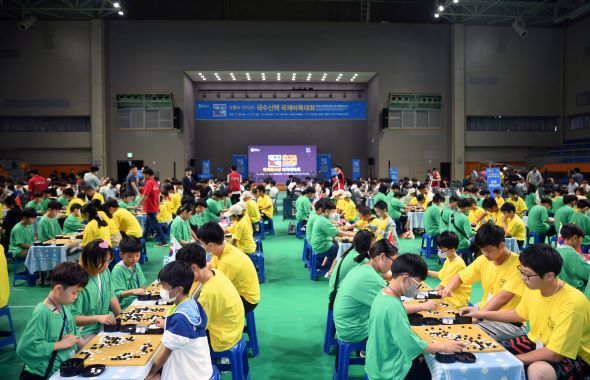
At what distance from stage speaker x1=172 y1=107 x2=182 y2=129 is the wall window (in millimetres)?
12788

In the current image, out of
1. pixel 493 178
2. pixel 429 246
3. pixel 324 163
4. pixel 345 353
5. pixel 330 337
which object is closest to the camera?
pixel 345 353

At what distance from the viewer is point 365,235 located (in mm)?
4191

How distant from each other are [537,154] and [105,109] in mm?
19378

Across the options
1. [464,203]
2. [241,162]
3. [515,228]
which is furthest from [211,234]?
[241,162]

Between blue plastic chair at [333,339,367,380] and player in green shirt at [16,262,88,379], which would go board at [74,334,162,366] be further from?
blue plastic chair at [333,339,367,380]

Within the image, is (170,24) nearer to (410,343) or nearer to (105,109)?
(105,109)

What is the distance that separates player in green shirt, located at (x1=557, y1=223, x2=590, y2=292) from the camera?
457 centimetres

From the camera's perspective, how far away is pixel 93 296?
3.59 meters

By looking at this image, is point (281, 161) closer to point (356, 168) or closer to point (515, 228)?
point (356, 168)

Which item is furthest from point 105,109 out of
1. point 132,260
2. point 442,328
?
point 442,328

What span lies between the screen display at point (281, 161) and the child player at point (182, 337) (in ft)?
68.3

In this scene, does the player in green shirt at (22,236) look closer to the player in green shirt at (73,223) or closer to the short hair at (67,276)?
the player in green shirt at (73,223)

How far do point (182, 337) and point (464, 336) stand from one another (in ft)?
5.86

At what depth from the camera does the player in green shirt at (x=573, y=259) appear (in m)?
4.57
